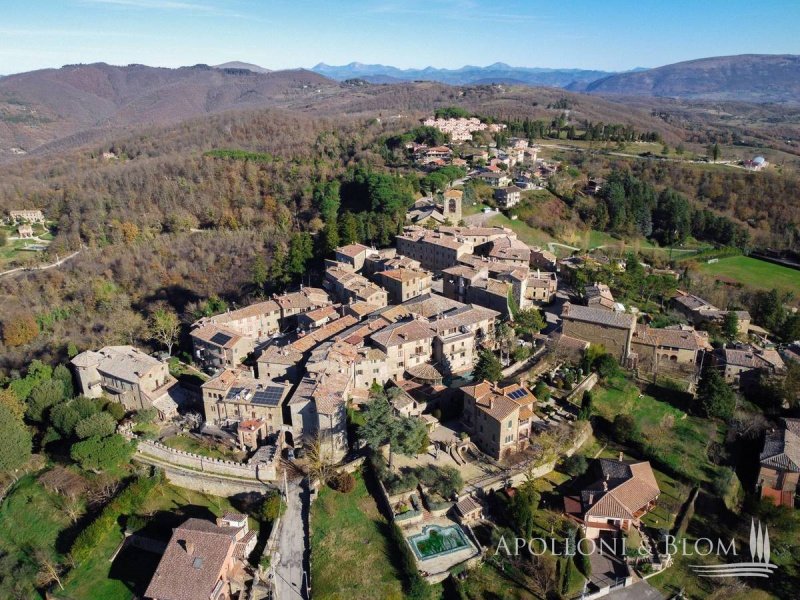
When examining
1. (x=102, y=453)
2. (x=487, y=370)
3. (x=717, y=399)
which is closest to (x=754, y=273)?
(x=717, y=399)

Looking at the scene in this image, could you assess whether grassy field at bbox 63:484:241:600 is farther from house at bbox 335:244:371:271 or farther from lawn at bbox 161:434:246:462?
house at bbox 335:244:371:271

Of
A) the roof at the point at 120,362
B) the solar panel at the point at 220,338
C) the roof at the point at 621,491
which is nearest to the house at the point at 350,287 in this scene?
the solar panel at the point at 220,338

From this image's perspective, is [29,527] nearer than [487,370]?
Yes

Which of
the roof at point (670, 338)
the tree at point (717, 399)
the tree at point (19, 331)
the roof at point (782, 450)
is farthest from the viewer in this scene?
the tree at point (19, 331)

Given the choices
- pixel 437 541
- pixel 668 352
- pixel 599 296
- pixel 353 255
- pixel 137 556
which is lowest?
pixel 137 556

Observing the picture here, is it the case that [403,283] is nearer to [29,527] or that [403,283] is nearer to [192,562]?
[192,562]

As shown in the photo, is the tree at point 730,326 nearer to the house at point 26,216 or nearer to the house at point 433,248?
the house at point 433,248
